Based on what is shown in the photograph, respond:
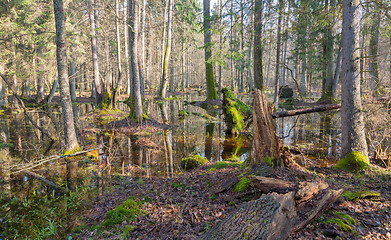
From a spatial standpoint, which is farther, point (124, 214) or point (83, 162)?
point (83, 162)

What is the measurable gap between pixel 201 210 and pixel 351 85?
4.68 meters

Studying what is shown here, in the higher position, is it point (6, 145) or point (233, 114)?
point (233, 114)

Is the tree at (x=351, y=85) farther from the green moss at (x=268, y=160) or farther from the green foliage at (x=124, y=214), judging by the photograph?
the green foliage at (x=124, y=214)

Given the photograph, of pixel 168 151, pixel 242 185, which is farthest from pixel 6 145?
pixel 242 185

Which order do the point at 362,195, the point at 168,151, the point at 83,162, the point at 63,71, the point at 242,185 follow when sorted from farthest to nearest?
the point at 168,151, the point at 83,162, the point at 63,71, the point at 242,185, the point at 362,195

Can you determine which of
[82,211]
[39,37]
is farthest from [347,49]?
[39,37]

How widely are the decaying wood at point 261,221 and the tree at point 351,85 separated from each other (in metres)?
3.36

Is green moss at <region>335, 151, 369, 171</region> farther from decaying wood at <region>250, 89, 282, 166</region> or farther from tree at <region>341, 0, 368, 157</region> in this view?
decaying wood at <region>250, 89, 282, 166</region>

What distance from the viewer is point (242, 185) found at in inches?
162

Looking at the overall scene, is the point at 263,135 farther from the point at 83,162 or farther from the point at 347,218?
the point at 83,162

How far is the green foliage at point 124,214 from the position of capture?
374cm

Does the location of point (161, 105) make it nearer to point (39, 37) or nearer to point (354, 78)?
point (39, 37)

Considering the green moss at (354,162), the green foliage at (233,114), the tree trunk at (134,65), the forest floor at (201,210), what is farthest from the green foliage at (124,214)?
the tree trunk at (134,65)

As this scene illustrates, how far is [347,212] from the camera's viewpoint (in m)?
3.36
